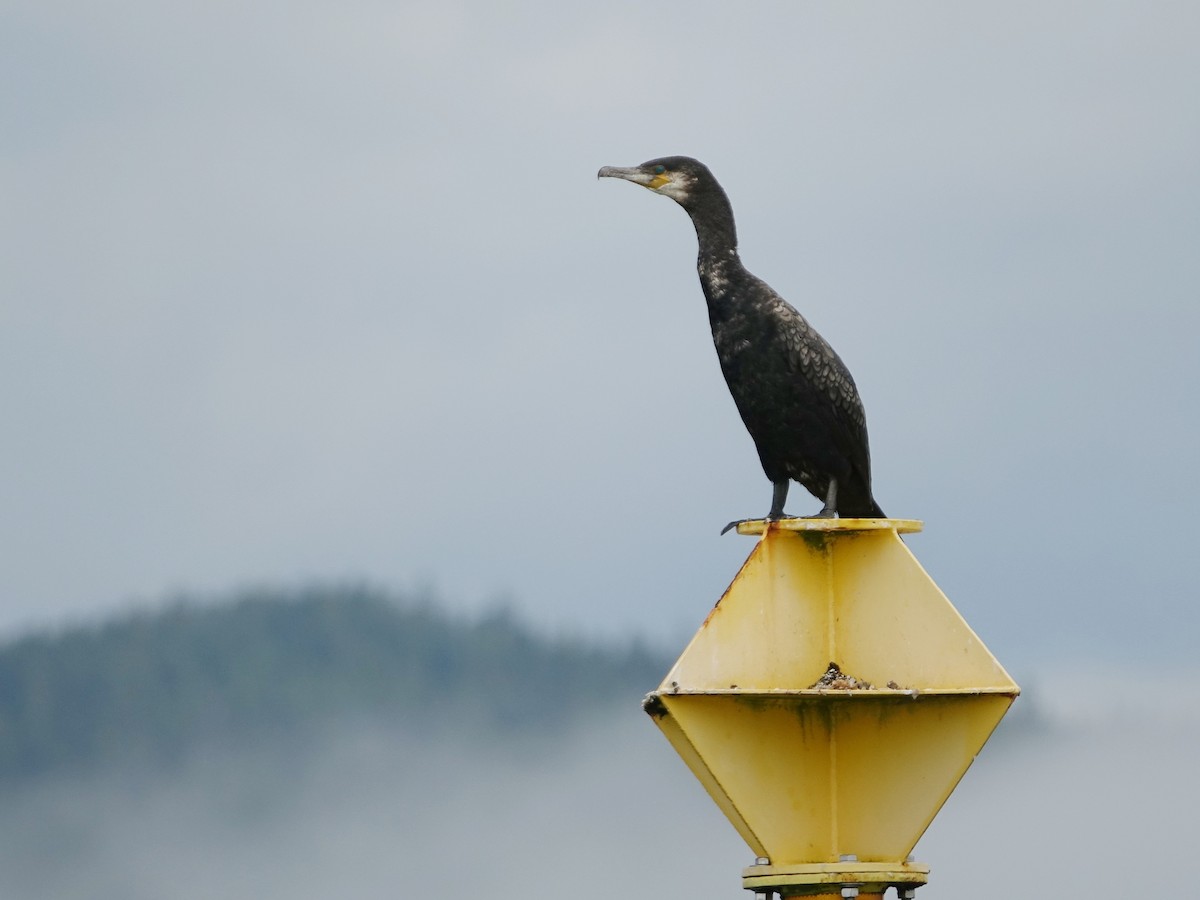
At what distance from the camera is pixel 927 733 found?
6863 mm

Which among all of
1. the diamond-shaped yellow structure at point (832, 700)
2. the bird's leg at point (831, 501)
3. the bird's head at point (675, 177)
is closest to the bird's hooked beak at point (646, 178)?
the bird's head at point (675, 177)

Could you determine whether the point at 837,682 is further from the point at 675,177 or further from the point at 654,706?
the point at 675,177

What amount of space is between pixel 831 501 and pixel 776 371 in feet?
2.75

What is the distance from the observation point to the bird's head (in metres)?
10.3

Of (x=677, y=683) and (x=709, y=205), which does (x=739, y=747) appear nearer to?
(x=677, y=683)

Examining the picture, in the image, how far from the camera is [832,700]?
6797mm

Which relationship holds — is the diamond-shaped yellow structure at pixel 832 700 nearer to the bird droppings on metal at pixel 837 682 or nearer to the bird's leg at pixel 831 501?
the bird droppings on metal at pixel 837 682

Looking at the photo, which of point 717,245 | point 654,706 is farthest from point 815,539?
point 717,245

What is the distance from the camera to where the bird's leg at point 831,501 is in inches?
396

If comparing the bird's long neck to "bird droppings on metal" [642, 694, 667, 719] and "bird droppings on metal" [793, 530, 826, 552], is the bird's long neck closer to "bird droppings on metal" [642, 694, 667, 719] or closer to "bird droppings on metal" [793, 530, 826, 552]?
"bird droppings on metal" [793, 530, 826, 552]

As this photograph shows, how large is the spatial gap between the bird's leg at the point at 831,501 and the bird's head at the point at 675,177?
6.00 feet

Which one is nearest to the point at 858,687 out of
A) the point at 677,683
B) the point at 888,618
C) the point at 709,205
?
the point at 888,618

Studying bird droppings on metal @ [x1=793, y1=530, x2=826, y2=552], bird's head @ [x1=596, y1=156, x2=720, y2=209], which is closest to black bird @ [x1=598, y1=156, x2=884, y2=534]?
bird's head @ [x1=596, y1=156, x2=720, y2=209]

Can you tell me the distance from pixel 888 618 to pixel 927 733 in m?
0.47
